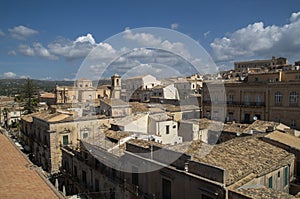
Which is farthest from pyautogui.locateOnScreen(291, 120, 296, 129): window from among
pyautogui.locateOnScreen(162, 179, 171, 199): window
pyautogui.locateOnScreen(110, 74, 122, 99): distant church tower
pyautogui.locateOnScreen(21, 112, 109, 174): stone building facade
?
pyautogui.locateOnScreen(110, 74, 122, 99): distant church tower

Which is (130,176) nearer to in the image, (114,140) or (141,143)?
(141,143)

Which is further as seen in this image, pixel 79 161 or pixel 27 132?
pixel 27 132

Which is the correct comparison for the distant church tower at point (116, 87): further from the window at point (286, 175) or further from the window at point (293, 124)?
the window at point (286, 175)

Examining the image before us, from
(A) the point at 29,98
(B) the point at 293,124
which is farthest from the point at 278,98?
(A) the point at 29,98

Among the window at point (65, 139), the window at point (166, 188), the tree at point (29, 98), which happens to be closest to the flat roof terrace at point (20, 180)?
the window at point (166, 188)

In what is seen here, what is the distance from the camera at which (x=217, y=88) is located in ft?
102

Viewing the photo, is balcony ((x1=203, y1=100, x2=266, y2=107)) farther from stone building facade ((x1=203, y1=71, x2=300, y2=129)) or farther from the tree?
the tree

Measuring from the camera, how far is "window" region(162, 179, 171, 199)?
1089 cm

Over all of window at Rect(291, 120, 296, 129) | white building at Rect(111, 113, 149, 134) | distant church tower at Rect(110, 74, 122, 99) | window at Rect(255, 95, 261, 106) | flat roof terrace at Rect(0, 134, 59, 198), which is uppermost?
distant church tower at Rect(110, 74, 122, 99)

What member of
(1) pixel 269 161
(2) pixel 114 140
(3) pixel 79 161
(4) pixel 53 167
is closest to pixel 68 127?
(4) pixel 53 167

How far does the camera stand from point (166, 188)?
11.1 metres

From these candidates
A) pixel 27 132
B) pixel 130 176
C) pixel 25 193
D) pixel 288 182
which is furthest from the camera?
pixel 27 132

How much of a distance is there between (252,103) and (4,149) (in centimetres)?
2249

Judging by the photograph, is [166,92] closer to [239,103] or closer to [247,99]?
[239,103]
